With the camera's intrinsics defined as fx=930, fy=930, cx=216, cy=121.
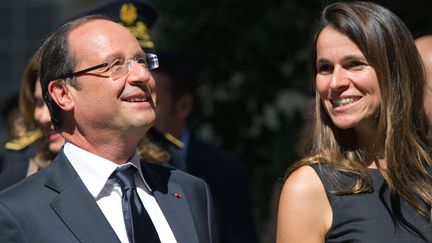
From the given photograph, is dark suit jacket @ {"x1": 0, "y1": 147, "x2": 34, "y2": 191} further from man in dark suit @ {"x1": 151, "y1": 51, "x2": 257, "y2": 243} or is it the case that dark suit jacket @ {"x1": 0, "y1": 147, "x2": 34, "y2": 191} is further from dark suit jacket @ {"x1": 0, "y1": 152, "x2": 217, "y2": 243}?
dark suit jacket @ {"x1": 0, "y1": 152, "x2": 217, "y2": 243}

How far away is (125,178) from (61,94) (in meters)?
0.42

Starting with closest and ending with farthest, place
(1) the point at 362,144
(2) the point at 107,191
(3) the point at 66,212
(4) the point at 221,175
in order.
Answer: (3) the point at 66,212 → (2) the point at 107,191 → (1) the point at 362,144 → (4) the point at 221,175

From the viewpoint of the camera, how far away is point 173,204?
3.61m

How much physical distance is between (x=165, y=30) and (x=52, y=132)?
1934mm

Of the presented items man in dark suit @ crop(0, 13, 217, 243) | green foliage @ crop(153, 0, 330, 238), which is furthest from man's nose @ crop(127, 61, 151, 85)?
green foliage @ crop(153, 0, 330, 238)

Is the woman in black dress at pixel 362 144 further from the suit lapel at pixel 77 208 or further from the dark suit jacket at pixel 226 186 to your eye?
the dark suit jacket at pixel 226 186

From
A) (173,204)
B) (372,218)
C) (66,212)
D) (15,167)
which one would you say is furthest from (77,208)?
(15,167)

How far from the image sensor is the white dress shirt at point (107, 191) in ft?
11.2

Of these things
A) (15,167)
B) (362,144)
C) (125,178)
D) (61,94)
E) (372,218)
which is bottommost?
(15,167)

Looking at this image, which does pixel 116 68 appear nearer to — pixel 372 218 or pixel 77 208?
pixel 77 208

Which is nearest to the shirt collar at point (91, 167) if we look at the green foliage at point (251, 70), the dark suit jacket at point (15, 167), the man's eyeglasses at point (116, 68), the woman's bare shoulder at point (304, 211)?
the man's eyeglasses at point (116, 68)

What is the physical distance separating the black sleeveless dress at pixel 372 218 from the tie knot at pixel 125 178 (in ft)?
2.35

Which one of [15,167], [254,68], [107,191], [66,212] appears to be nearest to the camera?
[66,212]

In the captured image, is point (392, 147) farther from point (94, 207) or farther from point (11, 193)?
point (11, 193)
